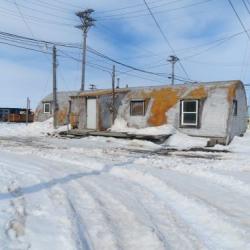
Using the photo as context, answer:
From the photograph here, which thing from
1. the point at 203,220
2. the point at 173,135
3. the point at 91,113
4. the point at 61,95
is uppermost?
the point at 61,95

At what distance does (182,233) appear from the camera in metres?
5.63

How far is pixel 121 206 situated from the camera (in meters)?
7.05

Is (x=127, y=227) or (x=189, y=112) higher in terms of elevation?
(x=189, y=112)

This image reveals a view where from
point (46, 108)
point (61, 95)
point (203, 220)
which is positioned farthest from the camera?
point (46, 108)

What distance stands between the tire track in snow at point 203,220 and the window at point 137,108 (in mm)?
16455

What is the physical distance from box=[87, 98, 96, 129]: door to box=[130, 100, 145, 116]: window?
2598 millimetres

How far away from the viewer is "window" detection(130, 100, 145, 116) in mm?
25859

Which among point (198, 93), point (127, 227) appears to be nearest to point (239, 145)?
point (198, 93)

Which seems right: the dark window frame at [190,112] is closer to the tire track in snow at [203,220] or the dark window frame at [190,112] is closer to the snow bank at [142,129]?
the snow bank at [142,129]

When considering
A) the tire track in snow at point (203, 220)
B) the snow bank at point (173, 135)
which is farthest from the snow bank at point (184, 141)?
the tire track in snow at point (203, 220)

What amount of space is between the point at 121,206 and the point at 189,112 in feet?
56.4

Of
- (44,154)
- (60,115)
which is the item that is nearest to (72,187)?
(44,154)

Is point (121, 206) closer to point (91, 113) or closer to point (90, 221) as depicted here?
point (90, 221)

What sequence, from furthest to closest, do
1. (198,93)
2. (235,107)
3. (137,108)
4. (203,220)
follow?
1. (137,108)
2. (198,93)
3. (235,107)
4. (203,220)
